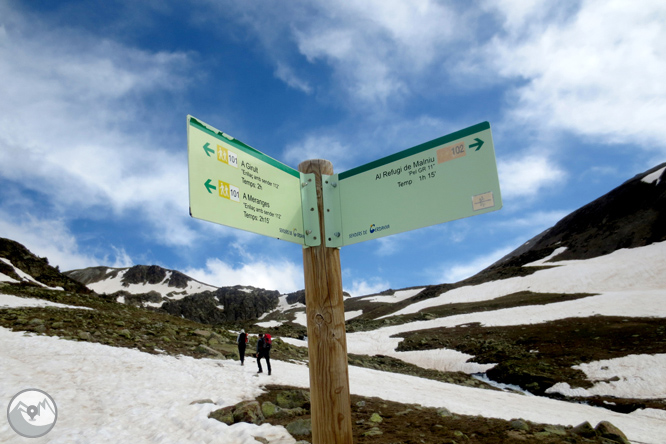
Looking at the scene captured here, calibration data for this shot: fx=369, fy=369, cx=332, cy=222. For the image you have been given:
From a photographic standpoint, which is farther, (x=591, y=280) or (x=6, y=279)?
(x=591, y=280)

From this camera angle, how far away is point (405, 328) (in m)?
49.6

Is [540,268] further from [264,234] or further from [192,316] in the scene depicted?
[192,316]

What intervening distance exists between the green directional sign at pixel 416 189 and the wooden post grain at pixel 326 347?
0.97 ft

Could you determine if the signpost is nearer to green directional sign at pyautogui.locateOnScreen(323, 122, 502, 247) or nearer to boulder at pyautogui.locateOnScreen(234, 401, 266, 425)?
green directional sign at pyautogui.locateOnScreen(323, 122, 502, 247)

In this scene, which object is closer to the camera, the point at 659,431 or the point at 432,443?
the point at 432,443

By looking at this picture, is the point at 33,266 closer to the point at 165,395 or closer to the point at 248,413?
the point at 165,395

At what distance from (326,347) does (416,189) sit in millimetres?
2118

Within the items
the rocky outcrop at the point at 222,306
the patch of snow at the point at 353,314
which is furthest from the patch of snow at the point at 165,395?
the rocky outcrop at the point at 222,306

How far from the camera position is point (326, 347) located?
4309mm

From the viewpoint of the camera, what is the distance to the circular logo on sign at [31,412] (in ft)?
21.8

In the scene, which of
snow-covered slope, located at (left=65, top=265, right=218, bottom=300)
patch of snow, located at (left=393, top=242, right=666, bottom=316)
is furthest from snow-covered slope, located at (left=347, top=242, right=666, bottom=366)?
snow-covered slope, located at (left=65, top=265, right=218, bottom=300)

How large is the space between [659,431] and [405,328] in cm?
3621

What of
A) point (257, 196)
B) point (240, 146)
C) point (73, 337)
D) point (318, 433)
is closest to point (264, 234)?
point (257, 196)

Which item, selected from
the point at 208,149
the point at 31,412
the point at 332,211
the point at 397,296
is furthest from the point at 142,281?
the point at 208,149
